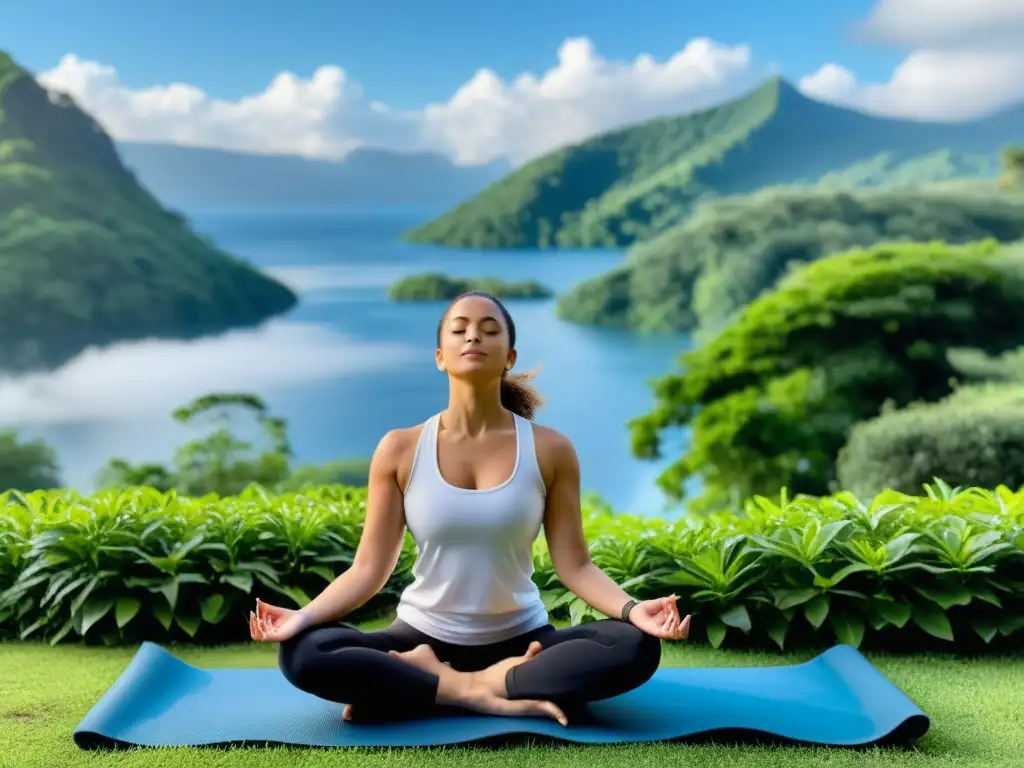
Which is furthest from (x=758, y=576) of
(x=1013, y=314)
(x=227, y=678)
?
(x=1013, y=314)

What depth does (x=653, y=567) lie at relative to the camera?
12.1 ft

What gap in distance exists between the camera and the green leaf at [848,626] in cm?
345

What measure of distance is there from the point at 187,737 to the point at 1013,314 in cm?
917

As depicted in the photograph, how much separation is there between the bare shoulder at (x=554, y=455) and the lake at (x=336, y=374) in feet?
24.4

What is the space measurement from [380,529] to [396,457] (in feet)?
0.58

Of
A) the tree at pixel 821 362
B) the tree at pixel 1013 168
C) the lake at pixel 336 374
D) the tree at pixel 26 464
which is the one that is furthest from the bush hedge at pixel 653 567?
the tree at pixel 1013 168

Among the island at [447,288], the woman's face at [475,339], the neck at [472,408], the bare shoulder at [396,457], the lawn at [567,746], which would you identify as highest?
the island at [447,288]

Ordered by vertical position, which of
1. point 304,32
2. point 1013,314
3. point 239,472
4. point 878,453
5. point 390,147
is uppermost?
point 304,32

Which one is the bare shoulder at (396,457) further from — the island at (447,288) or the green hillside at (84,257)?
the green hillside at (84,257)

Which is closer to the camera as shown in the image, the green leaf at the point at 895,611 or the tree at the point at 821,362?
the green leaf at the point at 895,611

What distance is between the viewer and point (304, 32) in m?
11.4

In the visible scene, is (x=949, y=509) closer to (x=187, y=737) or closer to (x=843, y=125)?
(x=187, y=737)

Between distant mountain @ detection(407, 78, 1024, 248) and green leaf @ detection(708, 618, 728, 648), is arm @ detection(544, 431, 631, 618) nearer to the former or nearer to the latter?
green leaf @ detection(708, 618, 728, 648)

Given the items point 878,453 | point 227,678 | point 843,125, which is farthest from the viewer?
point 843,125
